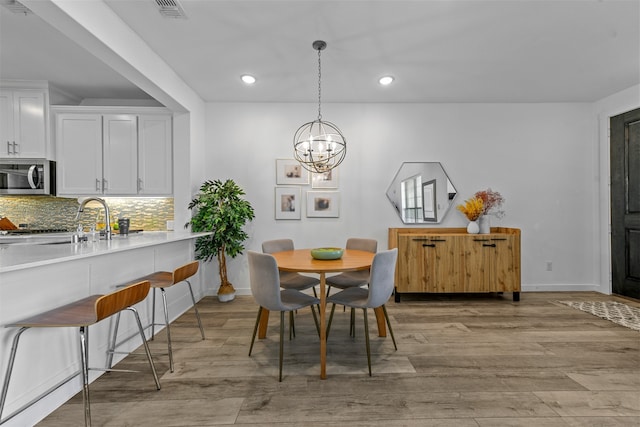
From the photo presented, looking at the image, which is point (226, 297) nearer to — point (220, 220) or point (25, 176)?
point (220, 220)

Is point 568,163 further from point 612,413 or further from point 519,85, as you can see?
point 612,413

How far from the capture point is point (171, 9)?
7.98 feet

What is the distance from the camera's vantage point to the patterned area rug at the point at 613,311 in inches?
126

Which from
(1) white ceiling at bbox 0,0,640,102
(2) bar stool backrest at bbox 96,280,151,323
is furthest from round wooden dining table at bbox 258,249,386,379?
(1) white ceiling at bbox 0,0,640,102

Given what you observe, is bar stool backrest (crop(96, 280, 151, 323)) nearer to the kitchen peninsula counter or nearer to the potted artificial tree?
the kitchen peninsula counter

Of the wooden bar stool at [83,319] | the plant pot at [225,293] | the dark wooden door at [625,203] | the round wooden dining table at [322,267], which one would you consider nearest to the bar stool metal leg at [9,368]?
the wooden bar stool at [83,319]

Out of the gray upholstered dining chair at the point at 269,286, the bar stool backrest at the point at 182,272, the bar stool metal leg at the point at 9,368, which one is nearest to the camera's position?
the bar stool metal leg at the point at 9,368

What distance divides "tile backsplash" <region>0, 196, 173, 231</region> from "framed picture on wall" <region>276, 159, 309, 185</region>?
1.54m

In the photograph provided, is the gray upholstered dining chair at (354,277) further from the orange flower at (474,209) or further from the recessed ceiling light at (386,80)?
the recessed ceiling light at (386,80)

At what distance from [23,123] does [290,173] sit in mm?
3310

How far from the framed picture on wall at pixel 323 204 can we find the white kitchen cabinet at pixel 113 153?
6.03 feet

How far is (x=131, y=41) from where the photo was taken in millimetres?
2691

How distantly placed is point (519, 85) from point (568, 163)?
150 centimetres

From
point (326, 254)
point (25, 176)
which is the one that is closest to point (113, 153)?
point (25, 176)
